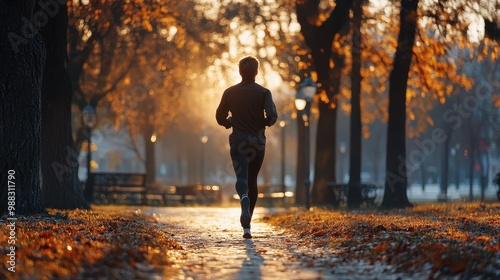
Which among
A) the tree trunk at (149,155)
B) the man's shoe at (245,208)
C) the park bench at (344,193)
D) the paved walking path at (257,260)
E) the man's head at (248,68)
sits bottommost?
the paved walking path at (257,260)

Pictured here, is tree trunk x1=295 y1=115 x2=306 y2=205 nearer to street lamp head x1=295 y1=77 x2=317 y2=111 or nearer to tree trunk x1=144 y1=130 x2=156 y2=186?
tree trunk x1=144 y1=130 x2=156 y2=186

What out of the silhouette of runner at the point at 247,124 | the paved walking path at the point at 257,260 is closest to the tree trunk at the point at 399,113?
the paved walking path at the point at 257,260

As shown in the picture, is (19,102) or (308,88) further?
(308,88)

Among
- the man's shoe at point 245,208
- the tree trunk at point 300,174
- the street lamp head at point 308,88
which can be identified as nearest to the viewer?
the man's shoe at point 245,208

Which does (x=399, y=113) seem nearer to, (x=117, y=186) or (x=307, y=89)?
(x=307, y=89)

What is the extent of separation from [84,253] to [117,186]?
29613 mm

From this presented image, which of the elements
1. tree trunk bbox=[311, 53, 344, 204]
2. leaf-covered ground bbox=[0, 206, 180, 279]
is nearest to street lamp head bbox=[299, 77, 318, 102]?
tree trunk bbox=[311, 53, 344, 204]

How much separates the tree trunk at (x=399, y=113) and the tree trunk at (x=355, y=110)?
194 cm

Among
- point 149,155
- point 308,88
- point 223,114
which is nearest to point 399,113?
point 308,88

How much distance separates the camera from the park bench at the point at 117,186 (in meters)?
38.8

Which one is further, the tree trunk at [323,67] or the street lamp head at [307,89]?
the tree trunk at [323,67]

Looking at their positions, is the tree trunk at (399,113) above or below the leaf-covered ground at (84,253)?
above

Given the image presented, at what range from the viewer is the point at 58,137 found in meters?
22.0

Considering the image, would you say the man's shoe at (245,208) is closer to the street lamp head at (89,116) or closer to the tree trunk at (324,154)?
the tree trunk at (324,154)
